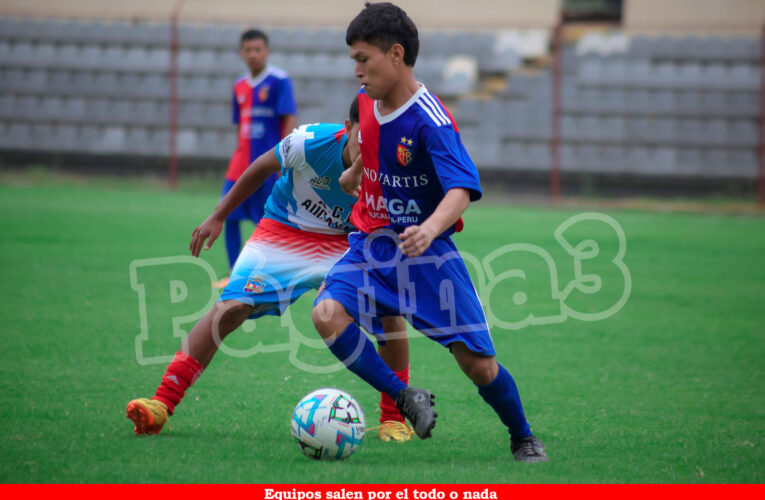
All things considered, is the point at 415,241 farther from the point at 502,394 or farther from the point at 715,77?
the point at 715,77

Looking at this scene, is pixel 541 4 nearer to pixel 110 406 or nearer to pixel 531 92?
pixel 531 92

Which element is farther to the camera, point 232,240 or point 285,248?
point 232,240

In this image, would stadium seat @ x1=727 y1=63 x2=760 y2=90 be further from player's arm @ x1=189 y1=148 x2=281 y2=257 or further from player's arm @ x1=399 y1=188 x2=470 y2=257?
player's arm @ x1=399 y1=188 x2=470 y2=257

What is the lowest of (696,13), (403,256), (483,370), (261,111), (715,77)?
(483,370)

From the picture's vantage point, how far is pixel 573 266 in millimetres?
9047

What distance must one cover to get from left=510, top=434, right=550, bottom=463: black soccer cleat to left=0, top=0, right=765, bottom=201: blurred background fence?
1320 centimetres

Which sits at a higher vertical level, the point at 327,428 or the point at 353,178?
the point at 353,178

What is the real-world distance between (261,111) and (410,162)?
17.1 ft

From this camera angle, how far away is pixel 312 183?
412cm

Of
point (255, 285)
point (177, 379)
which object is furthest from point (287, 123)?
point (177, 379)

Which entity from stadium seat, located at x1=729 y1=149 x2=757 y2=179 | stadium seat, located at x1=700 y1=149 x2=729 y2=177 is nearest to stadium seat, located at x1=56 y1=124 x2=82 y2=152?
stadium seat, located at x1=700 y1=149 x2=729 y2=177

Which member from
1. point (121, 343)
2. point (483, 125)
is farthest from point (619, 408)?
point (483, 125)

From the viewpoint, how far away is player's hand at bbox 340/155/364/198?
3.58 m

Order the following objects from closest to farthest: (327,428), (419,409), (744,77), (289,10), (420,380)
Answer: (419,409) → (327,428) → (420,380) → (744,77) → (289,10)
